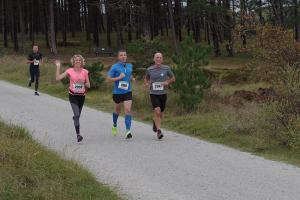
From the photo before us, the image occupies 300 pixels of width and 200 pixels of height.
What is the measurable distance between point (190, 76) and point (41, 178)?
7.66m

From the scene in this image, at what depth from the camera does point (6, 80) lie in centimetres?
2852

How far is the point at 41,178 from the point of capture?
6586 mm

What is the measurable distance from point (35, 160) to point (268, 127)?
197 inches

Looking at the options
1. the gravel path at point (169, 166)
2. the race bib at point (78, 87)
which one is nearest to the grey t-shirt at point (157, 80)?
the gravel path at point (169, 166)

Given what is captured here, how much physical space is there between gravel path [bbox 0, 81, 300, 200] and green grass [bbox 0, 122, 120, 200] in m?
0.40

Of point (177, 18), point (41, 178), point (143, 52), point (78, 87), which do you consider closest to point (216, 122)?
point (78, 87)

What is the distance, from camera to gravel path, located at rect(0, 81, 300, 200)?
6.79m

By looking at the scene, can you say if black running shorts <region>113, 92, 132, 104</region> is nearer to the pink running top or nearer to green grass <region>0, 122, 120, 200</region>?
the pink running top

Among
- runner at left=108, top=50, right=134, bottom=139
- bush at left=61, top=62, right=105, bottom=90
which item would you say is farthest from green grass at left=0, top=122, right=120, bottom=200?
bush at left=61, top=62, right=105, bottom=90

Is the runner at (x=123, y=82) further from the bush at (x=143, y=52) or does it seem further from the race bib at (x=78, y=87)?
the bush at (x=143, y=52)

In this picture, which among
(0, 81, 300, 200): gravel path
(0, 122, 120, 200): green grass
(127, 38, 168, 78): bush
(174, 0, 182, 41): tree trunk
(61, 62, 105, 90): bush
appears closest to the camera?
(0, 122, 120, 200): green grass

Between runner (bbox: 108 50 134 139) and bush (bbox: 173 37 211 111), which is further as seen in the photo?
bush (bbox: 173 37 211 111)

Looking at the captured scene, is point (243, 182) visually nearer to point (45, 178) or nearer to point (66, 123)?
point (45, 178)

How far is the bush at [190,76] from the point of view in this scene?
44.9 ft
